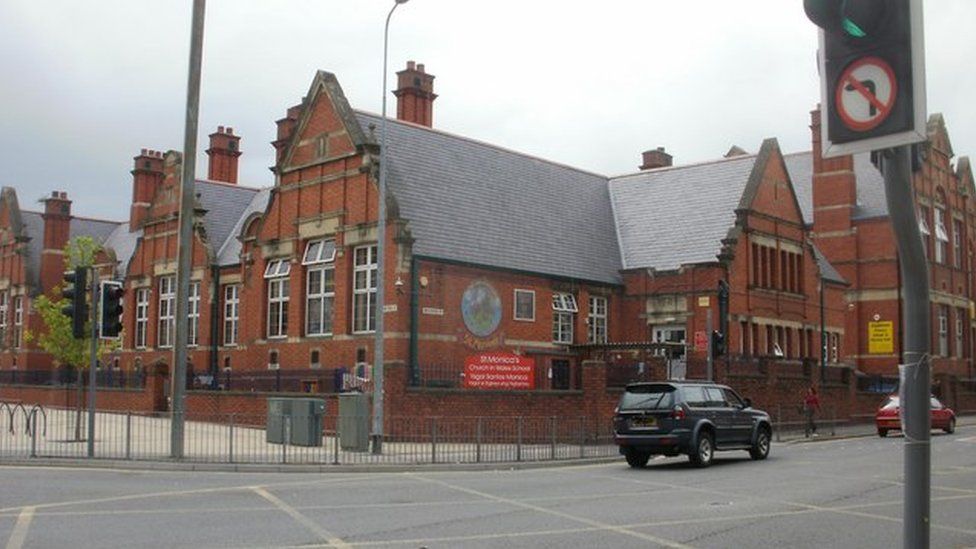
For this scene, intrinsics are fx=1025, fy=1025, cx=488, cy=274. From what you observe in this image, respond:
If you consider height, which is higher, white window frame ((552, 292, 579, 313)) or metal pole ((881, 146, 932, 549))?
white window frame ((552, 292, 579, 313))

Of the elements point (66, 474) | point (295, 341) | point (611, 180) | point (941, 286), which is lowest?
point (66, 474)

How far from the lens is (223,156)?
183 feet

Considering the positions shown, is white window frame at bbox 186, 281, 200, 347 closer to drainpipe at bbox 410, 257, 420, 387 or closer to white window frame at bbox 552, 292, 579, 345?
drainpipe at bbox 410, 257, 420, 387

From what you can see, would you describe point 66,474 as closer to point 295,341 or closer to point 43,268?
point 295,341

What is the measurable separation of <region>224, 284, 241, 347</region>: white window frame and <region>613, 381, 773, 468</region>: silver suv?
25.0 m

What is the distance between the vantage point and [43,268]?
57812mm

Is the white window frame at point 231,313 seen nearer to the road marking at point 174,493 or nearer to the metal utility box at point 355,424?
the metal utility box at point 355,424

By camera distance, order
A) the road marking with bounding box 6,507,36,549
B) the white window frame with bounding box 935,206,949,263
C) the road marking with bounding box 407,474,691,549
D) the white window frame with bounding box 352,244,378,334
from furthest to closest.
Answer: the white window frame with bounding box 935,206,949,263
the white window frame with bounding box 352,244,378,334
the road marking with bounding box 407,474,691,549
the road marking with bounding box 6,507,36,549

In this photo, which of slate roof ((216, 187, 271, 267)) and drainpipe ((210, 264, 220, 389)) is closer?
drainpipe ((210, 264, 220, 389))

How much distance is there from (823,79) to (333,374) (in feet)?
97.6

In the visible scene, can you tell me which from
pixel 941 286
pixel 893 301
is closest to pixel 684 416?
pixel 893 301

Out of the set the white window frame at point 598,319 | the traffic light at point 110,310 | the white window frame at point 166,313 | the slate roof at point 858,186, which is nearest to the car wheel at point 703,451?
the traffic light at point 110,310

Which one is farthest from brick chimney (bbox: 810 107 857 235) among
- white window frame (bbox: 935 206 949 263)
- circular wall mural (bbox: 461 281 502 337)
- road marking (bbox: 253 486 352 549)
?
road marking (bbox: 253 486 352 549)

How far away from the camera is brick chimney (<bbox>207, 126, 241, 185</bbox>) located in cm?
5538
